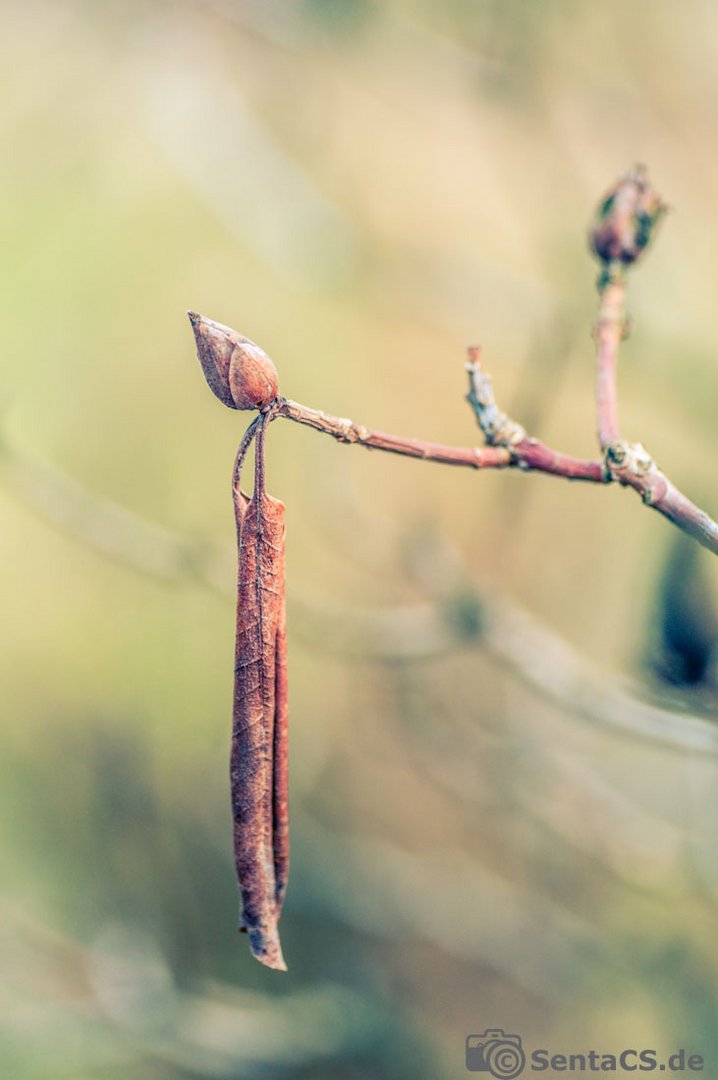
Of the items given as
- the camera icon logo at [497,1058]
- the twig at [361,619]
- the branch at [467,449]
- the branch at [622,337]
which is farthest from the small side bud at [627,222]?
the camera icon logo at [497,1058]

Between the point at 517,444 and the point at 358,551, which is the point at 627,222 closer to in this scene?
the point at 517,444

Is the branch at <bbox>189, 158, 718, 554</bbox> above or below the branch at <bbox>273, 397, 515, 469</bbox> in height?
above

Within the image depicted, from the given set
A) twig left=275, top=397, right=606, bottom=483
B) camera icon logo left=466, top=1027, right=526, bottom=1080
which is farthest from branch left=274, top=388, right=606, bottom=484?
camera icon logo left=466, top=1027, right=526, bottom=1080

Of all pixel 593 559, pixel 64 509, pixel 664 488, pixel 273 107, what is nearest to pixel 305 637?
pixel 64 509

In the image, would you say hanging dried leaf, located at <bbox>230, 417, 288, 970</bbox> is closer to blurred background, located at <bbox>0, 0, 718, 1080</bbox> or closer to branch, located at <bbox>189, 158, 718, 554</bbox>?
branch, located at <bbox>189, 158, 718, 554</bbox>

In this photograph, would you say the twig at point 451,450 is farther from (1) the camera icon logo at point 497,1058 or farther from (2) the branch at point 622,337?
(1) the camera icon logo at point 497,1058

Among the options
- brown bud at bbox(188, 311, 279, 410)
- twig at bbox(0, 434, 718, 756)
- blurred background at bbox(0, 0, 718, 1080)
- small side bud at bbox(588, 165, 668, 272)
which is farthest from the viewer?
blurred background at bbox(0, 0, 718, 1080)

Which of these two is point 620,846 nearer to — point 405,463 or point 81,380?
point 405,463

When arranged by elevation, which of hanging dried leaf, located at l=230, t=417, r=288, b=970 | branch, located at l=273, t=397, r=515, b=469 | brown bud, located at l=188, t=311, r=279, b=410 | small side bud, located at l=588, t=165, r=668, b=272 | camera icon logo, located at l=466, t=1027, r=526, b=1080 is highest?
small side bud, located at l=588, t=165, r=668, b=272
